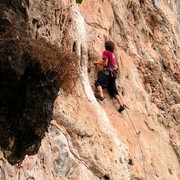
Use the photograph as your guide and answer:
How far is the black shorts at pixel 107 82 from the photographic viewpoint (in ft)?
40.0

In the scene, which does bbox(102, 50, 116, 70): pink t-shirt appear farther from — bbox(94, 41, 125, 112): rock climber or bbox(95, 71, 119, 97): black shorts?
bbox(95, 71, 119, 97): black shorts

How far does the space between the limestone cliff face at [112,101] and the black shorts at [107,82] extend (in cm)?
18

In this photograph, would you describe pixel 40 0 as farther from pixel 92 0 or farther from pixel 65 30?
pixel 92 0

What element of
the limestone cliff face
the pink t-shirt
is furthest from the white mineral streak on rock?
the pink t-shirt

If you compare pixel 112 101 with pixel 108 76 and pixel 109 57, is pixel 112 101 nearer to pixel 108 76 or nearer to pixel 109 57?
pixel 108 76

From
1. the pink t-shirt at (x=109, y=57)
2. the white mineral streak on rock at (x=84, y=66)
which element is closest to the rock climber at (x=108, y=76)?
the pink t-shirt at (x=109, y=57)

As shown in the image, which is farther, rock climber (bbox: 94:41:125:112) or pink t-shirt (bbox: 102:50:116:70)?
pink t-shirt (bbox: 102:50:116:70)

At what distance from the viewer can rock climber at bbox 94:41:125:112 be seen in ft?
39.9

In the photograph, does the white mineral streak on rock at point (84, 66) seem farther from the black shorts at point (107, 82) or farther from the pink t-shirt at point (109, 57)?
the pink t-shirt at point (109, 57)

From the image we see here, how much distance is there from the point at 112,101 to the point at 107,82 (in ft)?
2.03

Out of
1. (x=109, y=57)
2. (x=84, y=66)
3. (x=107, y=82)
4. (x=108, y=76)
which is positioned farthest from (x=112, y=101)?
(x=84, y=66)

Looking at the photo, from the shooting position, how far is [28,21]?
30.1ft

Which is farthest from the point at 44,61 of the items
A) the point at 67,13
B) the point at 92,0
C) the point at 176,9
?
the point at 176,9

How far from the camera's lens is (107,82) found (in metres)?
12.5
